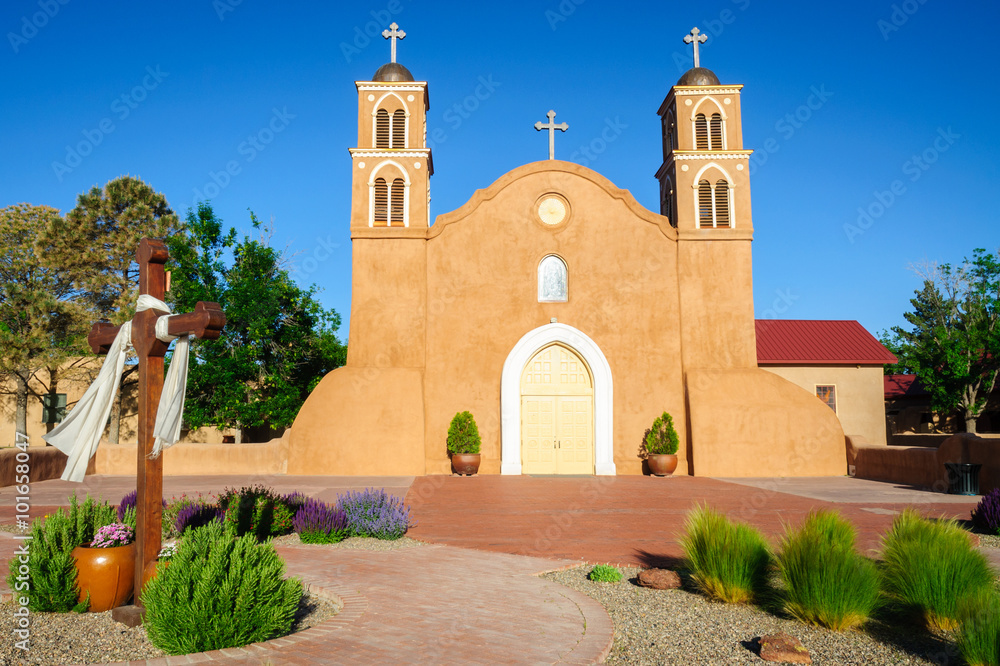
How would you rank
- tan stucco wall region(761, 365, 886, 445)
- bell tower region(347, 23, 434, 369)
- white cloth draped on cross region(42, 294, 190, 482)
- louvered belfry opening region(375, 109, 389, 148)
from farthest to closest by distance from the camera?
1. tan stucco wall region(761, 365, 886, 445)
2. louvered belfry opening region(375, 109, 389, 148)
3. bell tower region(347, 23, 434, 369)
4. white cloth draped on cross region(42, 294, 190, 482)

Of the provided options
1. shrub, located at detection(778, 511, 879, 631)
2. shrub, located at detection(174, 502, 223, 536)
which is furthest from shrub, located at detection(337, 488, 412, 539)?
shrub, located at detection(778, 511, 879, 631)

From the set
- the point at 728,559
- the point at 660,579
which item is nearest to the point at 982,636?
the point at 728,559

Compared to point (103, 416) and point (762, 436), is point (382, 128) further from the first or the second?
point (103, 416)

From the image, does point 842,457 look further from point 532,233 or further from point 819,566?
point 819,566

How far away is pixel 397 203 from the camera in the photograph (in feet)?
69.9

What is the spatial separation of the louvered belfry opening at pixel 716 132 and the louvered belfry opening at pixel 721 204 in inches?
50.0

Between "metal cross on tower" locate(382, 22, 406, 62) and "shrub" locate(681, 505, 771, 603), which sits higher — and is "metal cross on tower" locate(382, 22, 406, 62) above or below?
above

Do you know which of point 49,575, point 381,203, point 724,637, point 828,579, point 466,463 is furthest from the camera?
point 381,203

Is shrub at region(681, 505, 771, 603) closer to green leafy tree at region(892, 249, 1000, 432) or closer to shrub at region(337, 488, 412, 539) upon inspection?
shrub at region(337, 488, 412, 539)

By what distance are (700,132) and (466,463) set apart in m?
12.7

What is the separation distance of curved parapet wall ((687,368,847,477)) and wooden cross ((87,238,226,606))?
1646 cm

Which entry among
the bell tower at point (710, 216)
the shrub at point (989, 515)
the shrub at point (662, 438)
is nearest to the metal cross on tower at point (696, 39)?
the bell tower at point (710, 216)

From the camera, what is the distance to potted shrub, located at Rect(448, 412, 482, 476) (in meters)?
19.1

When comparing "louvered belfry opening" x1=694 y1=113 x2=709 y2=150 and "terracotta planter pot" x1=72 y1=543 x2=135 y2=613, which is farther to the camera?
"louvered belfry opening" x1=694 y1=113 x2=709 y2=150
